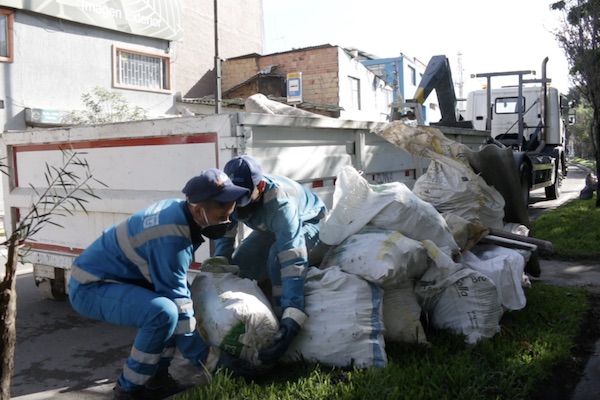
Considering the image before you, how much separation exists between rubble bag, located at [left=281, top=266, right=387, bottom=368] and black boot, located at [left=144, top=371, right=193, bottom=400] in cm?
59

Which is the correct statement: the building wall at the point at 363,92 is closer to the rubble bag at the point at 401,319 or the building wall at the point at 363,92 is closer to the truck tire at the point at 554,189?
the truck tire at the point at 554,189

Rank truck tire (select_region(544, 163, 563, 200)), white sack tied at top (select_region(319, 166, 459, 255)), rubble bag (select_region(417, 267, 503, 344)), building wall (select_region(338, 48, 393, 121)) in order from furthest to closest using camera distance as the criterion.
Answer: building wall (select_region(338, 48, 393, 121)) → truck tire (select_region(544, 163, 563, 200)) → white sack tied at top (select_region(319, 166, 459, 255)) → rubble bag (select_region(417, 267, 503, 344))

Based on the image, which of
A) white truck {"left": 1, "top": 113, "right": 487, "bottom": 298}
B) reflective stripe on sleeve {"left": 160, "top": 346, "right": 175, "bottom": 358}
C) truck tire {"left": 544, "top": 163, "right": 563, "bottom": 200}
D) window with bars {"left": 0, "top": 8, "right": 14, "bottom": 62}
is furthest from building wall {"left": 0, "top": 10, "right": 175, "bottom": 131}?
reflective stripe on sleeve {"left": 160, "top": 346, "right": 175, "bottom": 358}

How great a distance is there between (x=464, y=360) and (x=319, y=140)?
1870 mm

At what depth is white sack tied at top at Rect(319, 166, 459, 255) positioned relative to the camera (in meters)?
3.83

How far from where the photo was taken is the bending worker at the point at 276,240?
3094 millimetres

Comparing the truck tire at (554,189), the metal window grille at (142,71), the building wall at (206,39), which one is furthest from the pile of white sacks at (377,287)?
the building wall at (206,39)

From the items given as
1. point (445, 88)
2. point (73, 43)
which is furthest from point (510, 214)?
point (73, 43)

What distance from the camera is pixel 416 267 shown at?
11.7 ft

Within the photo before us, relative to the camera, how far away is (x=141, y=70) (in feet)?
59.1

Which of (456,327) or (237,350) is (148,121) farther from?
(456,327)

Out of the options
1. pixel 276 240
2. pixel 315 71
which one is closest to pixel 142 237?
pixel 276 240

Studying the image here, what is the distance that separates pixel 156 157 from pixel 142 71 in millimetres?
15058

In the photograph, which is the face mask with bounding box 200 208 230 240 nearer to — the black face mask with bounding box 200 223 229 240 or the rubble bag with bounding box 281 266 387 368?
the black face mask with bounding box 200 223 229 240
